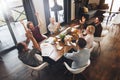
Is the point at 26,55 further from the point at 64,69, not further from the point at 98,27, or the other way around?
the point at 98,27

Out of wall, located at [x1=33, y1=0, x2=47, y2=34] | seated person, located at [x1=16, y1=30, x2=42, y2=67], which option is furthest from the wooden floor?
wall, located at [x1=33, y1=0, x2=47, y2=34]

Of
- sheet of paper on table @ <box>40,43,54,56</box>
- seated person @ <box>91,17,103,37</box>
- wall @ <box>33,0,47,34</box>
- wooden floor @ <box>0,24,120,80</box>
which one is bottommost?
wooden floor @ <box>0,24,120,80</box>

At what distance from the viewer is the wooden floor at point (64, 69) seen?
2611 mm

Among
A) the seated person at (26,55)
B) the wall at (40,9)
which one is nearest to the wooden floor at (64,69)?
the seated person at (26,55)

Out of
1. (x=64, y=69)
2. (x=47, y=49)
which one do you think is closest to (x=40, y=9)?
(x=47, y=49)

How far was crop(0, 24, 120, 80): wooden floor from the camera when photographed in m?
2.61

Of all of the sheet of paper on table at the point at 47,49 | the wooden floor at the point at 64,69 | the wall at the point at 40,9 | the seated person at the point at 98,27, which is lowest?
the wooden floor at the point at 64,69

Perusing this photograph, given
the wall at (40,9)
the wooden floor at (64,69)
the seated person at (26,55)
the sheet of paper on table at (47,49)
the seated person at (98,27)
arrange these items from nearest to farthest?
the seated person at (26,55), the sheet of paper on table at (47,49), the wooden floor at (64,69), the seated person at (98,27), the wall at (40,9)

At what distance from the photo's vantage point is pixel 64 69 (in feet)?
9.32

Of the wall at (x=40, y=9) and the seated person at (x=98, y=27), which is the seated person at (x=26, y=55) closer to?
the seated person at (x=98, y=27)

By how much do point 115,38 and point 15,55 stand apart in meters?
3.81

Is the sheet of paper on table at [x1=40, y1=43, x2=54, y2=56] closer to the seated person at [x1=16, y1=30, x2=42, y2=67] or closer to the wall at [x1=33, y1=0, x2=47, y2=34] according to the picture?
the seated person at [x1=16, y1=30, x2=42, y2=67]

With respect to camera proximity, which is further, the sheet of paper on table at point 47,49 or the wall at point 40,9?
the wall at point 40,9

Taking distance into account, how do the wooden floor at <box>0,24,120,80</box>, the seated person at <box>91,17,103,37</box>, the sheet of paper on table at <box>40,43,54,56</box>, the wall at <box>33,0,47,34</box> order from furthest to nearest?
the wall at <box>33,0,47,34</box> < the seated person at <box>91,17,103,37</box> < the wooden floor at <box>0,24,120,80</box> < the sheet of paper on table at <box>40,43,54,56</box>
